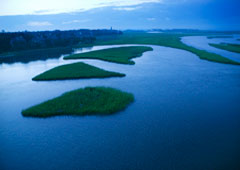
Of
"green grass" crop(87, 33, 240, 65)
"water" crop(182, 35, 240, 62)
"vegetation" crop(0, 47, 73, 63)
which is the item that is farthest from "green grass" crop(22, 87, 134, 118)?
"vegetation" crop(0, 47, 73, 63)

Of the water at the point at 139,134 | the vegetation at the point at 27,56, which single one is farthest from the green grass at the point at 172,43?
the vegetation at the point at 27,56

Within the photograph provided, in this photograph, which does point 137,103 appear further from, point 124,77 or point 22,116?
point 22,116

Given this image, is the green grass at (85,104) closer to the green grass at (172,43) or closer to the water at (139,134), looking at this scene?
the water at (139,134)

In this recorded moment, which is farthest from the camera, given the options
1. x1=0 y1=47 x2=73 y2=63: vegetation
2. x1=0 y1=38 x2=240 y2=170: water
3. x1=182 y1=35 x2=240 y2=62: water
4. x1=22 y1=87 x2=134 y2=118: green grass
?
x1=0 y1=47 x2=73 y2=63: vegetation

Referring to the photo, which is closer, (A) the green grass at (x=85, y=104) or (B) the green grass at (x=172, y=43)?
(A) the green grass at (x=85, y=104)

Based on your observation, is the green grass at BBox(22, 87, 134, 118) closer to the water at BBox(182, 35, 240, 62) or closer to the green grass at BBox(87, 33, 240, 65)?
the green grass at BBox(87, 33, 240, 65)

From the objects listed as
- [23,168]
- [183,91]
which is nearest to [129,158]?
[23,168]

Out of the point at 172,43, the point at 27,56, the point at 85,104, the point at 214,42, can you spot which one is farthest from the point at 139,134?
the point at 214,42
